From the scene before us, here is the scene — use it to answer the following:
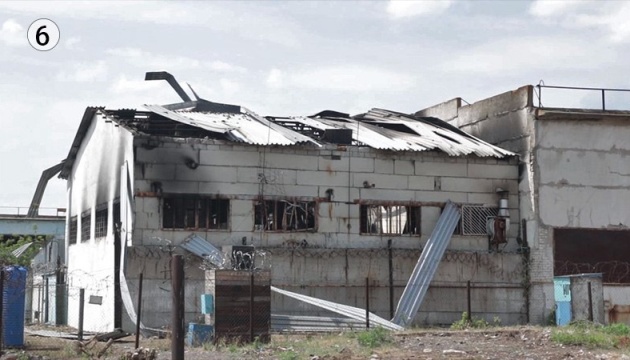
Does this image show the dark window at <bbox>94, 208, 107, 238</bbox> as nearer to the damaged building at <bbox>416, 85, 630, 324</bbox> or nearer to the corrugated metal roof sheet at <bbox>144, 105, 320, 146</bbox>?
the corrugated metal roof sheet at <bbox>144, 105, 320, 146</bbox>

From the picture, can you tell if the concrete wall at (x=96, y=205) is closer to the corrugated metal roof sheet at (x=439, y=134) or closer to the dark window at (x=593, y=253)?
the corrugated metal roof sheet at (x=439, y=134)

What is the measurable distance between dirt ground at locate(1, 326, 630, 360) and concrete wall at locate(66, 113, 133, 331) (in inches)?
222

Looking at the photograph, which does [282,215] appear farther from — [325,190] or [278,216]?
[325,190]

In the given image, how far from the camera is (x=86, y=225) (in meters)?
35.0

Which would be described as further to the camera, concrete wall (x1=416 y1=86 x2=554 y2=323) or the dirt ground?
concrete wall (x1=416 y1=86 x2=554 y2=323)

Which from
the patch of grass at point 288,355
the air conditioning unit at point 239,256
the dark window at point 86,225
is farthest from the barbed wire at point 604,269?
→ the dark window at point 86,225

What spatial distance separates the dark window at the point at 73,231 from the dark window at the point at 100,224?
4.18 m

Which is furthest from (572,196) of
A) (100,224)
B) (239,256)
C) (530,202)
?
(100,224)

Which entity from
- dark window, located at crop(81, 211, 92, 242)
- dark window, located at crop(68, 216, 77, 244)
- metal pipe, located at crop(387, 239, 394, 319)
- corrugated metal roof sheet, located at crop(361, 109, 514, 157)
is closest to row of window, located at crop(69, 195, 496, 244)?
metal pipe, located at crop(387, 239, 394, 319)

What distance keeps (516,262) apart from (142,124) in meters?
11.4

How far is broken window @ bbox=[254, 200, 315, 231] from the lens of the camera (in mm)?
28984

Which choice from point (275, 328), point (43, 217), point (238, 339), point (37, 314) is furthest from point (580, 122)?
point (43, 217)

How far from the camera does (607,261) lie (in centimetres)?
3127

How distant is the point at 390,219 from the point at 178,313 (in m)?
16.5
